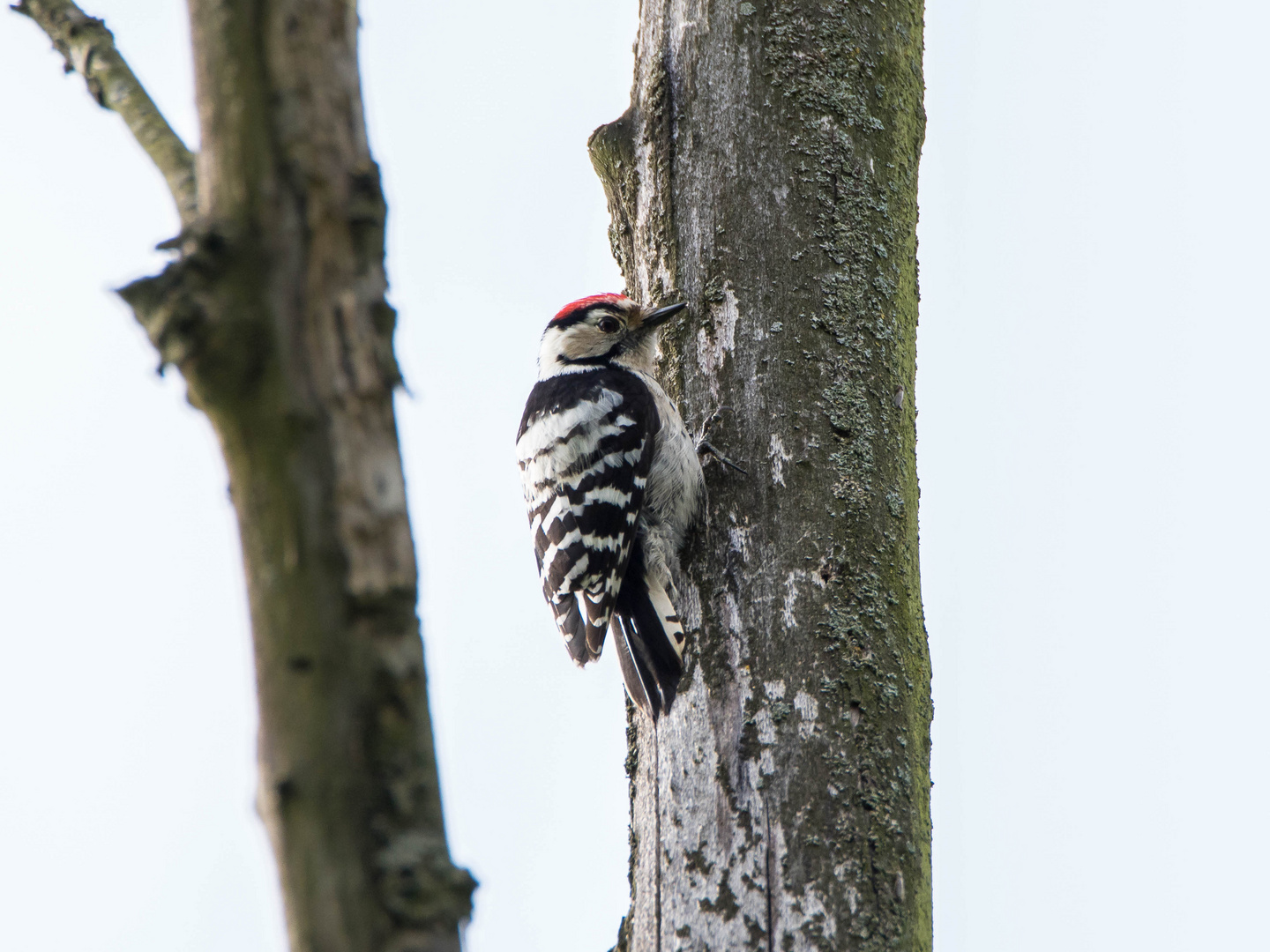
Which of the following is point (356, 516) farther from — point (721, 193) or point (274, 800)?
point (721, 193)

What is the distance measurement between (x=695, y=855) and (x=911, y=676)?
1.94ft

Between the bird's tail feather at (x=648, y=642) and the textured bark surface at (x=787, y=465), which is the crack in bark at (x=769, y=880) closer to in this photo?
the textured bark surface at (x=787, y=465)

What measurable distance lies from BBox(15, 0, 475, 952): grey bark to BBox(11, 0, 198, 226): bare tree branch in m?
0.14

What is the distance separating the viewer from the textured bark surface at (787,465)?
2.12 m

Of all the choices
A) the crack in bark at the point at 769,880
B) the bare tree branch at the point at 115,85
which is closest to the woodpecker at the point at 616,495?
the crack in bark at the point at 769,880

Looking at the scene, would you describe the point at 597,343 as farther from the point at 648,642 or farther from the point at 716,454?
the point at 648,642

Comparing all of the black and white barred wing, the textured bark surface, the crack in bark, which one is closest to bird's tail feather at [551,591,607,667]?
the black and white barred wing

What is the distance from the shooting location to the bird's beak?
111 inches

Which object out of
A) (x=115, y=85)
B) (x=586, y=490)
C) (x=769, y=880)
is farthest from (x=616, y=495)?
(x=115, y=85)

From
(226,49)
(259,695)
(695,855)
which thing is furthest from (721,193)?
(259,695)

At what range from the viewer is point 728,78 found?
2834 mm

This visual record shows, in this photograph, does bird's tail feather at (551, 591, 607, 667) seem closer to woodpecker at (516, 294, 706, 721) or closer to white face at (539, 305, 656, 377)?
woodpecker at (516, 294, 706, 721)

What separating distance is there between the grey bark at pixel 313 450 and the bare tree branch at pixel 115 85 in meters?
0.14

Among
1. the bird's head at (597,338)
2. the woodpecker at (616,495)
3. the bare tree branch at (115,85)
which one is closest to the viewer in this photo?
the bare tree branch at (115,85)
